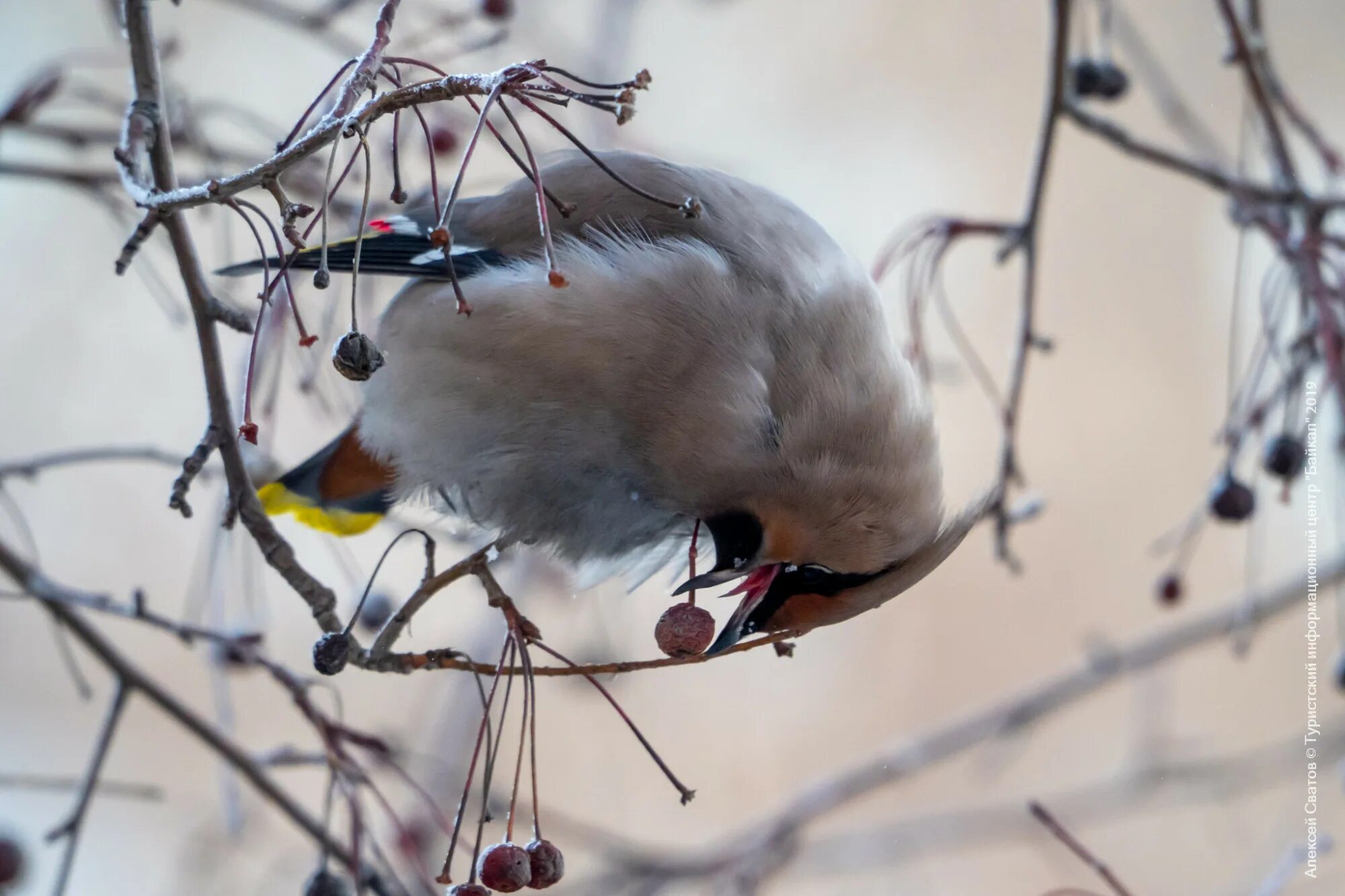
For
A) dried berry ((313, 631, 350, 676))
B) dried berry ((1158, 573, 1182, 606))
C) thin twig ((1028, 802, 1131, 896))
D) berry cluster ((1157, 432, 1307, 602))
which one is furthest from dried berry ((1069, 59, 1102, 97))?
dried berry ((313, 631, 350, 676))

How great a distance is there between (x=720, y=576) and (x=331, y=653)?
1.39ft

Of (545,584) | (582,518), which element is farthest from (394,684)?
(582,518)

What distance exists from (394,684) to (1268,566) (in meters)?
1.92

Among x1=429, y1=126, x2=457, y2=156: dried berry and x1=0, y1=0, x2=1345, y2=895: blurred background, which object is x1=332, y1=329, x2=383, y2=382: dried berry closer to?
x1=429, y1=126, x2=457, y2=156: dried berry

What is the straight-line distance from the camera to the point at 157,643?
296 centimetres

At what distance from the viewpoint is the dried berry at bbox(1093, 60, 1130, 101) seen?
1761mm

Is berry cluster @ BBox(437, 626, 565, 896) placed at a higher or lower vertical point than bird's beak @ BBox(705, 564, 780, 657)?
lower

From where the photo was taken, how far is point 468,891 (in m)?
0.95

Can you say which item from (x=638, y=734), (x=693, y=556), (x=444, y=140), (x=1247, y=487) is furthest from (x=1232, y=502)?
(x=444, y=140)

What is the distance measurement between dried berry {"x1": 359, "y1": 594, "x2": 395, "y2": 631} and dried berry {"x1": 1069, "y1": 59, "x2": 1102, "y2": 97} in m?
1.16

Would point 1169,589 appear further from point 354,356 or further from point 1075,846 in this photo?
point 354,356

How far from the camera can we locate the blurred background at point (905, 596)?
2.62 metres

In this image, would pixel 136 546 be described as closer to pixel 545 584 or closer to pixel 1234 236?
pixel 545 584

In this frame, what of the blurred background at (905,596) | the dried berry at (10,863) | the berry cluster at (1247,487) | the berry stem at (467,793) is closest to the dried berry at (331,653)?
the berry stem at (467,793)
